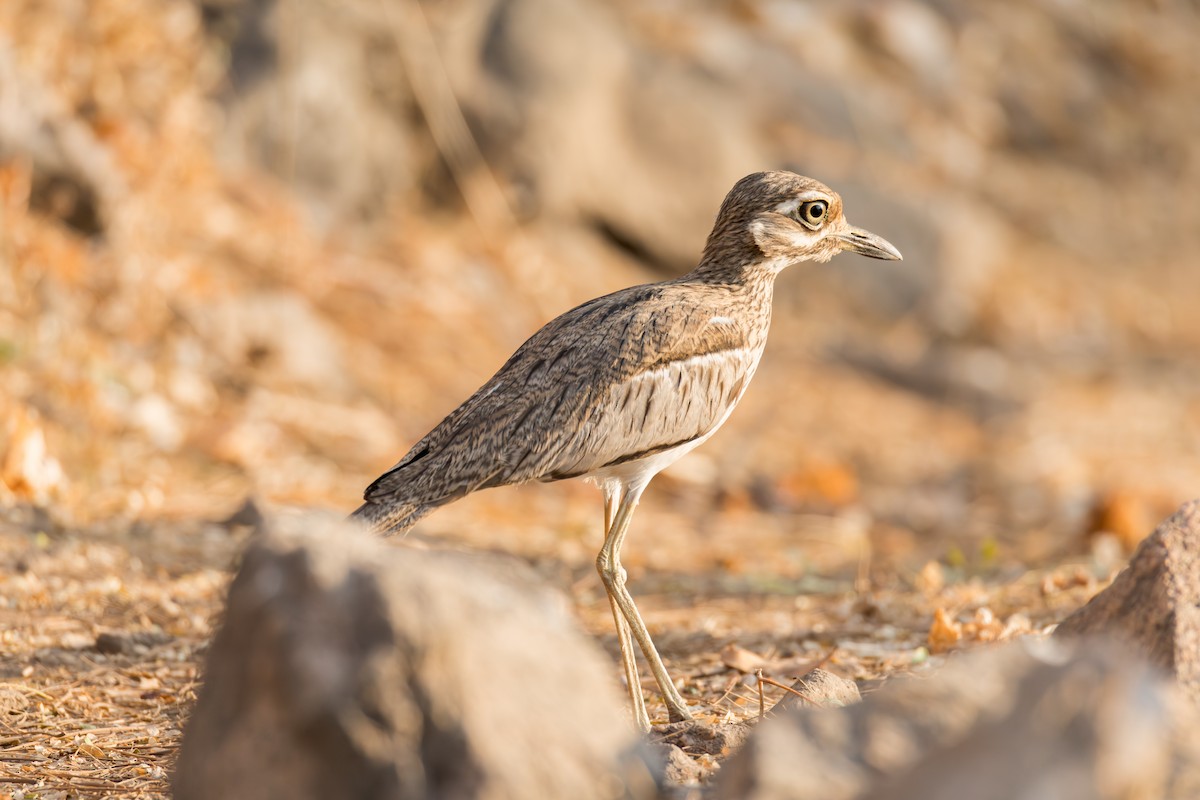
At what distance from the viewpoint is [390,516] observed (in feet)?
11.9

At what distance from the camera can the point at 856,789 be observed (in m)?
1.97

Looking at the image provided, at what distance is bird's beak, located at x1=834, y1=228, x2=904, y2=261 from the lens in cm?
479

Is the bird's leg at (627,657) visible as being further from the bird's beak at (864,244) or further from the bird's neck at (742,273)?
the bird's beak at (864,244)

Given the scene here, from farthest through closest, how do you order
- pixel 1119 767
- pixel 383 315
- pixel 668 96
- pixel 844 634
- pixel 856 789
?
1. pixel 668 96
2. pixel 383 315
3. pixel 844 634
4. pixel 856 789
5. pixel 1119 767

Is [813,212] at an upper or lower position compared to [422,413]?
upper

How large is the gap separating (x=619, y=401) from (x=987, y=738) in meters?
2.30

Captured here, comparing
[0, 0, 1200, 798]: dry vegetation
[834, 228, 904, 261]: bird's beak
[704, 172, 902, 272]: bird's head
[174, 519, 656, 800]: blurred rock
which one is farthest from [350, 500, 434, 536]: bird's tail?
[834, 228, 904, 261]: bird's beak

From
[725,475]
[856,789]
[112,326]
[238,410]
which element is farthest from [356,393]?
[856,789]

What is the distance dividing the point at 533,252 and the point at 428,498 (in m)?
7.11

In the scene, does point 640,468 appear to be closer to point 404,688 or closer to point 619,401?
point 619,401

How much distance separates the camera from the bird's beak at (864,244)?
4.79m

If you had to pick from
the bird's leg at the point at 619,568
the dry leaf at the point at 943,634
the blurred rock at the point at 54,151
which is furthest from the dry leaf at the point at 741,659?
the blurred rock at the point at 54,151

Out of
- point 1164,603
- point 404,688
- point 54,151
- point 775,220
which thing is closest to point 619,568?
point 775,220

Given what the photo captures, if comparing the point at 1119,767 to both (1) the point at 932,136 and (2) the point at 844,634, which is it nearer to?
(2) the point at 844,634
